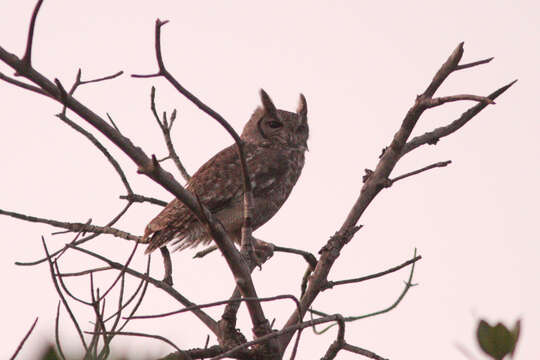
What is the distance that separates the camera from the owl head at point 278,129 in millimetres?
7273

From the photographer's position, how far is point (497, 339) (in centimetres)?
142

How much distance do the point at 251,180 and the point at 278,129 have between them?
1859mm

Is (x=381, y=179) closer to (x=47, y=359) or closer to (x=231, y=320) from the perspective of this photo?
(x=231, y=320)

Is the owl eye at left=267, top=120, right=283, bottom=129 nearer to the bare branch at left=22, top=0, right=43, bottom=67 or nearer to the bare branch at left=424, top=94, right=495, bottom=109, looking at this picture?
the bare branch at left=424, top=94, right=495, bottom=109

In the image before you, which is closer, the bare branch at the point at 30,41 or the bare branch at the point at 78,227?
the bare branch at the point at 30,41

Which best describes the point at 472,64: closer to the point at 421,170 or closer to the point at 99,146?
the point at 421,170

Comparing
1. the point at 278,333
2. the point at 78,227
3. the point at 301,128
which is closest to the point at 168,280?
the point at 78,227

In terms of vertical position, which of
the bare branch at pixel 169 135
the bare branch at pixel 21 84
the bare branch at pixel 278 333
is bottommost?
the bare branch at pixel 278 333

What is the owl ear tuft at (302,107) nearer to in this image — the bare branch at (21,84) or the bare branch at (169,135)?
A: the bare branch at (169,135)

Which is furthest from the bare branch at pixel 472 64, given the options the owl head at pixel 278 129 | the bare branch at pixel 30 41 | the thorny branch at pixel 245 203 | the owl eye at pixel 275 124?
the owl eye at pixel 275 124

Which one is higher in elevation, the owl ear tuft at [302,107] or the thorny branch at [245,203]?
the owl ear tuft at [302,107]

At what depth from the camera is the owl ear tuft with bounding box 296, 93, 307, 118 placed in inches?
312

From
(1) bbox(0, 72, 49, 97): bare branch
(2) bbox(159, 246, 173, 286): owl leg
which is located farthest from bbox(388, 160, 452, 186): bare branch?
(1) bbox(0, 72, 49, 97): bare branch

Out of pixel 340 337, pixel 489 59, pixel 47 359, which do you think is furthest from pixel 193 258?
pixel 47 359
